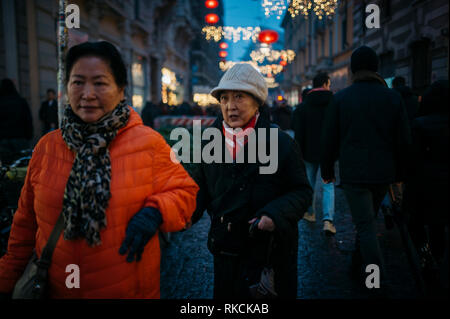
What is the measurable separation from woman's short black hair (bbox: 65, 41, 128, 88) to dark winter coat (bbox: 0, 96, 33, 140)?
5.21 metres

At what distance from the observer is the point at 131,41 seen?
68.1ft

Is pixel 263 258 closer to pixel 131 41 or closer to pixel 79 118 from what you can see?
pixel 79 118

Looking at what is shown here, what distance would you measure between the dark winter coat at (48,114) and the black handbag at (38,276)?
10.1 meters

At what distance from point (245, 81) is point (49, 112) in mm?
10116

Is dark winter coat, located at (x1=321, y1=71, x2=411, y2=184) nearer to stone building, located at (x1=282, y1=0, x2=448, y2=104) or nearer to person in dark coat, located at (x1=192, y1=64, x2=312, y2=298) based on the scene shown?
person in dark coat, located at (x1=192, y1=64, x2=312, y2=298)

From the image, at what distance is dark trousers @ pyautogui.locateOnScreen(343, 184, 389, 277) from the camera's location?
10.7ft

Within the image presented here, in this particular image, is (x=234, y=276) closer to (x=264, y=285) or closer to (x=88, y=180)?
(x=264, y=285)

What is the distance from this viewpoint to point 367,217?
3271 millimetres

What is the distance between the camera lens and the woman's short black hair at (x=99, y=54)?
1814 mm

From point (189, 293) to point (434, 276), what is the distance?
231 centimetres
